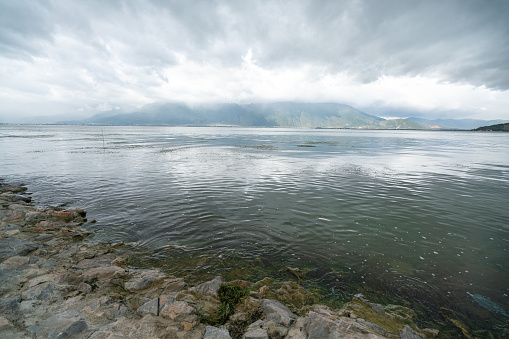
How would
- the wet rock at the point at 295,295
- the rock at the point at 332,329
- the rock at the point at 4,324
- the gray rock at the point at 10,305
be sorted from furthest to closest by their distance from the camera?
the wet rock at the point at 295,295 < the gray rock at the point at 10,305 < the rock at the point at 332,329 < the rock at the point at 4,324

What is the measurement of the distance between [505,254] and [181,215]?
756 inches

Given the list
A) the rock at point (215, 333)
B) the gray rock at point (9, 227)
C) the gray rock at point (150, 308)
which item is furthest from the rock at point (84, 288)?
the gray rock at point (9, 227)

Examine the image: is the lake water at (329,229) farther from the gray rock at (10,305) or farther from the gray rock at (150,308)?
the gray rock at (10,305)

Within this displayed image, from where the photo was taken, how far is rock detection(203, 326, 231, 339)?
21.6ft

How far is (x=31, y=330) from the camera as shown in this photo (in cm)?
627

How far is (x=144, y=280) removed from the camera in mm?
9352

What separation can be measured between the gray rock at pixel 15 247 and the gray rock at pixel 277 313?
1138 cm

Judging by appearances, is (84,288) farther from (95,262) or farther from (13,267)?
(13,267)

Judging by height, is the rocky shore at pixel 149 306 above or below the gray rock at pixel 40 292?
below

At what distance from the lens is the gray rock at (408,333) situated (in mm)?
7016

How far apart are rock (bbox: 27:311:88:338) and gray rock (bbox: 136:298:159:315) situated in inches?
58.7

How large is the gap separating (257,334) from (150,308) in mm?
3660

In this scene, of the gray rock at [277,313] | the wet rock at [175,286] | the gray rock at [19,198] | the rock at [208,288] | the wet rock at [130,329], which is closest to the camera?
the wet rock at [130,329]

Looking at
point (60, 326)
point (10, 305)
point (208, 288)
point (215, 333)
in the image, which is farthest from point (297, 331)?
point (10, 305)
